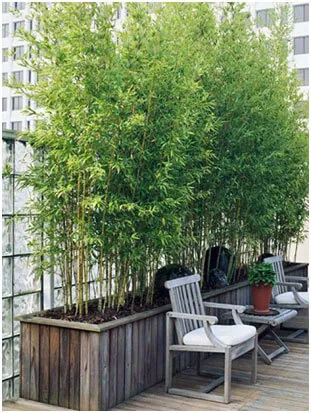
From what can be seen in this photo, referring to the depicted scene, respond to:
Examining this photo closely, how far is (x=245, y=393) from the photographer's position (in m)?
4.38

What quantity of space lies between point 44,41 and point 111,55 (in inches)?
18.0

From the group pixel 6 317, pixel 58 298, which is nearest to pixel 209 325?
pixel 58 298

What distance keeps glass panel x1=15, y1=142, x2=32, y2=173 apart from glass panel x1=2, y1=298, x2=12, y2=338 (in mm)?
953

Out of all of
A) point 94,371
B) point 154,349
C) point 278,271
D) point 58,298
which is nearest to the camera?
point 94,371

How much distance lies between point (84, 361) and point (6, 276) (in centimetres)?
96

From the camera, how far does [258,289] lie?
205 inches

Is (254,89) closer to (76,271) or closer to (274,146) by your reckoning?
(274,146)

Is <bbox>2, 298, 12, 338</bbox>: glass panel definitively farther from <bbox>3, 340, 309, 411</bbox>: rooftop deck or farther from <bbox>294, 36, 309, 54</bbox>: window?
<bbox>294, 36, 309, 54</bbox>: window

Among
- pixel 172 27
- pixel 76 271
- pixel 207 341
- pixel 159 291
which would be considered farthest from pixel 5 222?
pixel 172 27

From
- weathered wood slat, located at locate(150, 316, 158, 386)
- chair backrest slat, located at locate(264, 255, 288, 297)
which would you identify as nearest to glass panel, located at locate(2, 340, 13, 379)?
weathered wood slat, located at locate(150, 316, 158, 386)

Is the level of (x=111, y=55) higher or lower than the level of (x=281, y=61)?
lower

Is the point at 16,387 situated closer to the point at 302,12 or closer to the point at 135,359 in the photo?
the point at 135,359

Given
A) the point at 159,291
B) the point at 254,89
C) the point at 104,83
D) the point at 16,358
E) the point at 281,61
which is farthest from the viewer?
the point at 281,61

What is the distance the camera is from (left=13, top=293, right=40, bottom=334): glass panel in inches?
182
